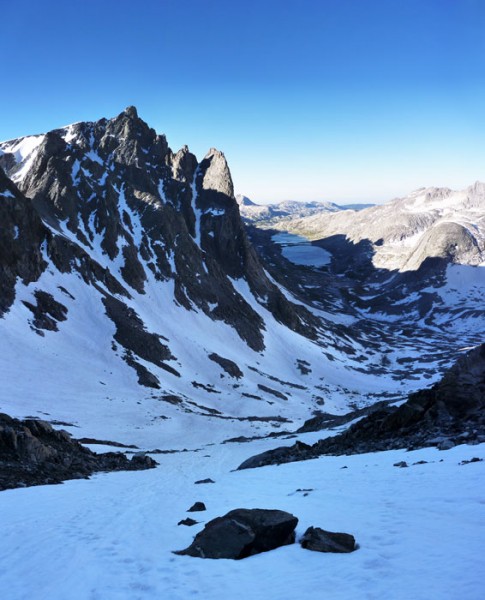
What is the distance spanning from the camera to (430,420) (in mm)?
23297

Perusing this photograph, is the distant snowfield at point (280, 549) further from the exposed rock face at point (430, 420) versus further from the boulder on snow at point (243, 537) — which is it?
the exposed rock face at point (430, 420)

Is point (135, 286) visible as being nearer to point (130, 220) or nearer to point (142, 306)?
point (142, 306)

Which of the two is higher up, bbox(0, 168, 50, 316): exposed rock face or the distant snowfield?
bbox(0, 168, 50, 316): exposed rock face

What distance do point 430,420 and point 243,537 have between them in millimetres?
17107

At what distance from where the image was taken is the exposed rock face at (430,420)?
20.9 m

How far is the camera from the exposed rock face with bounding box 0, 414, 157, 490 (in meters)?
19.9

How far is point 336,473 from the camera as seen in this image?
57.3ft

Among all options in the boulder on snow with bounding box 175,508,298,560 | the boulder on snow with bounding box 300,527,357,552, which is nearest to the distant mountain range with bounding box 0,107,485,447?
the boulder on snow with bounding box 175,508,298,560

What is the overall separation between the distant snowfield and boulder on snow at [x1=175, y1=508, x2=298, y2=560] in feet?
1.12

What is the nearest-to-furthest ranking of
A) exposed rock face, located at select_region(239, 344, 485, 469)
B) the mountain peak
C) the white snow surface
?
exposed rock face, located at select_region(239, 344, 485, 469) < the white snow surface < the mountain peak

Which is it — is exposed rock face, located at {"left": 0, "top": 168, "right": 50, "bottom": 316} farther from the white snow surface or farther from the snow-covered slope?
the white snow surface

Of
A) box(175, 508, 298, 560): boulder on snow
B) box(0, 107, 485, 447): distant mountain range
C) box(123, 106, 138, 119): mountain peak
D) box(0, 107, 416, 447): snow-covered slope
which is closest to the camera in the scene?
box(175, 508, 298, 560): boulder on snow

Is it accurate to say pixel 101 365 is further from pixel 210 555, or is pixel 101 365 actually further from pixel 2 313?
pixel 210 555

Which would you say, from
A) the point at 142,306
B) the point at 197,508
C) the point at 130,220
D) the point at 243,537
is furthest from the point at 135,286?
the point at 243,537
